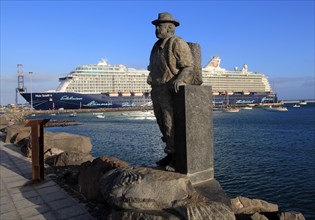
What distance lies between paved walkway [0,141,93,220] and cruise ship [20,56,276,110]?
58283mm

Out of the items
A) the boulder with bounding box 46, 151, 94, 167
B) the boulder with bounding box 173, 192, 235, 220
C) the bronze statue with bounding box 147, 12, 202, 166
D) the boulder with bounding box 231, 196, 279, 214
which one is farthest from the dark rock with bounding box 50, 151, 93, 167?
the boulder with bounding box 173, 192, 235, 220

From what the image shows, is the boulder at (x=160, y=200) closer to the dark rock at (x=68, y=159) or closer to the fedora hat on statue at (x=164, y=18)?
the fedora hat on statue at (x=164, y=18)

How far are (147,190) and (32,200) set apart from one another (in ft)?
8.24

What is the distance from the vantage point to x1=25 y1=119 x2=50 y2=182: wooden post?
5.51m

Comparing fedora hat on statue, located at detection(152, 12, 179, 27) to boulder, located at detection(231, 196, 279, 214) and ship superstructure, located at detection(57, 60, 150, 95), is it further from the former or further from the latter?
ship superstructure, located at detection(57, 60, 150, 95)

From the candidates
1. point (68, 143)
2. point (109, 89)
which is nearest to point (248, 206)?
point (68, 143)

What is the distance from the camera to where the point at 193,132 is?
3.48m

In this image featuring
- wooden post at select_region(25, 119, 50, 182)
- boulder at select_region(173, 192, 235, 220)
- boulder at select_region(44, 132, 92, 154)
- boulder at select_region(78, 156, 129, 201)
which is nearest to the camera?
boulder at select_region(173, 192, 235, 220)

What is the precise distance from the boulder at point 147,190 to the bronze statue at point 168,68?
77 centimetres

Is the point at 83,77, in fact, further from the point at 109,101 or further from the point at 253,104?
the point at 253,104

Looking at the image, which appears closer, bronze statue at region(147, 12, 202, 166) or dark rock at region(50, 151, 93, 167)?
bronze statue at region(147, 12, 202, 166)

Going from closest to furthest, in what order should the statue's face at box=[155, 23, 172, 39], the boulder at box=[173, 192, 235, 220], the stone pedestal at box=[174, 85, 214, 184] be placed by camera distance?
1. the boulder at box=[173, 192, 235, 220]
2. the stone pedestal at box=[174, 85, 214, 184]
3. the statue's face at box=[155, 23, 172, 39]

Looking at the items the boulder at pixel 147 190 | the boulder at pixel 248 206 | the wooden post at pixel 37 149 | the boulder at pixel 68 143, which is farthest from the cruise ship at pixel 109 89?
the boulder at pixel 147 190

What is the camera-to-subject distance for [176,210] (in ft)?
8.99
